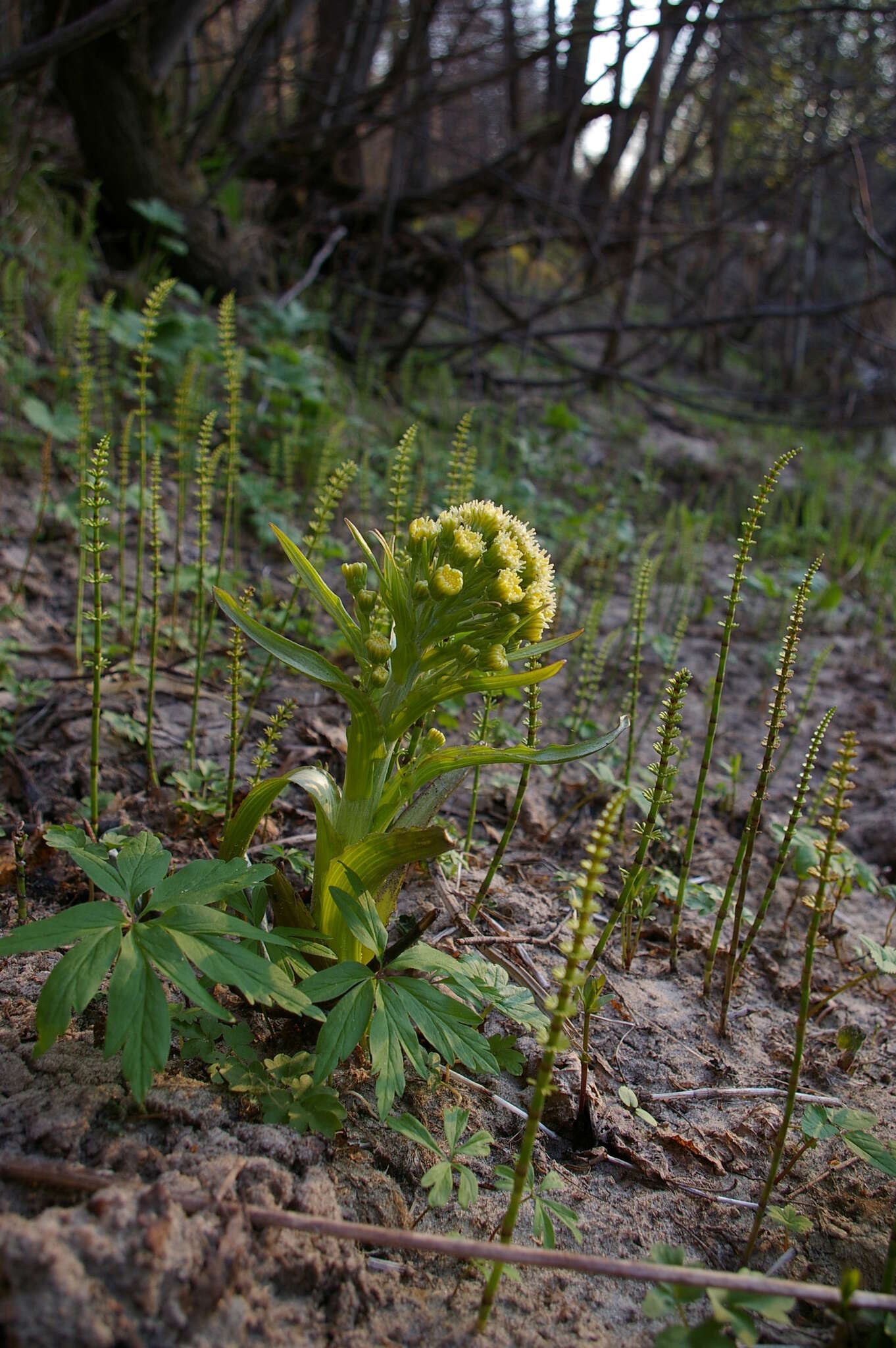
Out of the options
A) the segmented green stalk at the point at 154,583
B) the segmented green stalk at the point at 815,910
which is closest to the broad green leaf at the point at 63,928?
the segmented green stalk at the point at 154,583

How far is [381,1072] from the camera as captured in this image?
1197mm

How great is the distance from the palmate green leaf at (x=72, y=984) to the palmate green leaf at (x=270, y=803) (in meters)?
0.34

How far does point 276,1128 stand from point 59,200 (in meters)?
5.41

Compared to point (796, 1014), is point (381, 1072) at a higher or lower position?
higher

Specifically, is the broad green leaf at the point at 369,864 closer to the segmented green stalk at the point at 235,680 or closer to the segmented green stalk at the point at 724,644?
the segmented green stalk at the point at 235,680

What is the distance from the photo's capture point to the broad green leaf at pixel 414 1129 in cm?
126

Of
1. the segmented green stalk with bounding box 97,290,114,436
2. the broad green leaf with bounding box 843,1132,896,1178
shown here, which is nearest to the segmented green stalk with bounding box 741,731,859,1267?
the broad green leaf with bounding box 843,1132,896,1178

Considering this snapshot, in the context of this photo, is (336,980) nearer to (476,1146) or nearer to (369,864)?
(369,864)

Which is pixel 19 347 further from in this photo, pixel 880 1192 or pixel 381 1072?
pixel 880 1192

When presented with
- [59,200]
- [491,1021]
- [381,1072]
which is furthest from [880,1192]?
[59,200]

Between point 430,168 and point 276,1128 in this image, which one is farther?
point 430,168

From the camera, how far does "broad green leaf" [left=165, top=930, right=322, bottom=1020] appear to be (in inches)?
45.8

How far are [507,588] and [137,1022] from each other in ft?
2.71

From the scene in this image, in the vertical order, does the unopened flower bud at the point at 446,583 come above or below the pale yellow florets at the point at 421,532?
below
